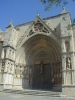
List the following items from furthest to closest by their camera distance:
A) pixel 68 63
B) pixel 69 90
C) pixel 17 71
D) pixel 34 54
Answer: pixel 34 54 < pixel 17 71 < pixel 68 63 < pixel 69 90

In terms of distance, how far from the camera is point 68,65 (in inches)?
444

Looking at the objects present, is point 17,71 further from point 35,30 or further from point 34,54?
point 35,30

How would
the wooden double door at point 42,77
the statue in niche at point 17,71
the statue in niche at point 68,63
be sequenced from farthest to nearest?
the statue in niche at point 17,71
the wooden double door at point 42,77
the statue in niche at point 68,63

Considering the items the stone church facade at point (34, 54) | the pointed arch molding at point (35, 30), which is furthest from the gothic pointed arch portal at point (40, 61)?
the pointed arch molding at point (35, 30)

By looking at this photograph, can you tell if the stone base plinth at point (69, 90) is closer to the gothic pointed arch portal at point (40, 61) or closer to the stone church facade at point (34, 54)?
the stone church facade at point (34, 54)

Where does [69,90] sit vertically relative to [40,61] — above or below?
below

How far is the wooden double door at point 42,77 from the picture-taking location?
14406 mm

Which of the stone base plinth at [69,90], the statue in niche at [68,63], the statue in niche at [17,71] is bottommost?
the stone base plinth at [69,90]

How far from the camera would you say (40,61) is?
50.4 feet

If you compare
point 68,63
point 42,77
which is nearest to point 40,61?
point 42,77

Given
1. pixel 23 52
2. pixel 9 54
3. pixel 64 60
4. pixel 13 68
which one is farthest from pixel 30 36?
pixel 64 60

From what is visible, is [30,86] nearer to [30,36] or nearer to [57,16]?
[30,36]

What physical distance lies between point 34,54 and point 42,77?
9.46 ft

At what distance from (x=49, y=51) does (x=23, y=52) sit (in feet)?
9.92
